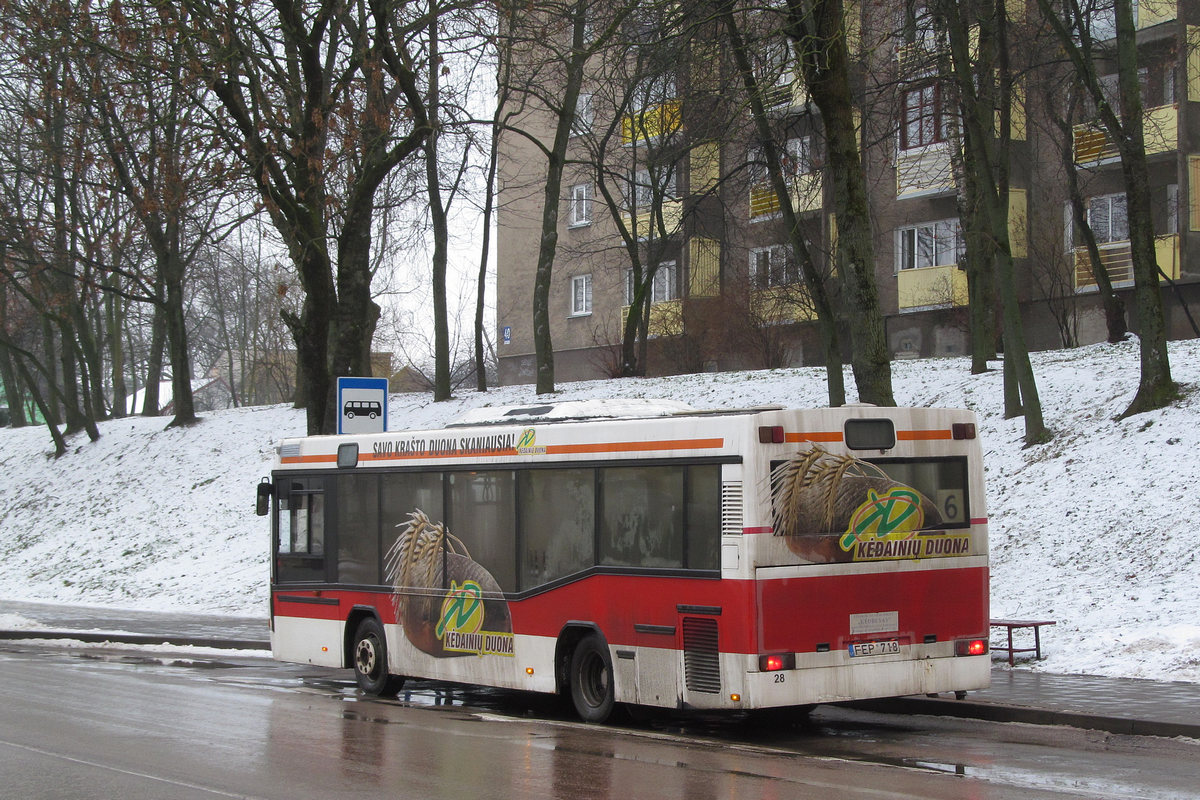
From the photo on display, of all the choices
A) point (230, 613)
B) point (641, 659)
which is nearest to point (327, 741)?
point (641, 659)

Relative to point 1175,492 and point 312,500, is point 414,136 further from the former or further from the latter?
point 1175,492

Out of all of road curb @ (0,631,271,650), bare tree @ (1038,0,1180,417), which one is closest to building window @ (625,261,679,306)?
bare tree @ (1038,0,1180,417)

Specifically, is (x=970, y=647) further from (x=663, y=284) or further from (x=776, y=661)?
(x=663, y=284)

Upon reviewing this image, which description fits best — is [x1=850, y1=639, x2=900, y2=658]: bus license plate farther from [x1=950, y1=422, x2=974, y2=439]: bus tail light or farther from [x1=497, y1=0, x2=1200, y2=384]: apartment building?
[x1=497, y1=0, x2=1200, y2=384]: apartment building

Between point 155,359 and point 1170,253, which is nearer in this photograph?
point 1170,253

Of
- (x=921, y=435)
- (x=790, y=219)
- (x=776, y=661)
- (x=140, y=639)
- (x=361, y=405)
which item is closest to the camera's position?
(x=776, y=661)

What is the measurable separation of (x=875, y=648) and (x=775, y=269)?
25792mm

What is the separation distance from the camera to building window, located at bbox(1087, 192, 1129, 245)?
34.4 m

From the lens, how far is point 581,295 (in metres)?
50.7

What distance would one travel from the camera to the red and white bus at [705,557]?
1030 centimetres

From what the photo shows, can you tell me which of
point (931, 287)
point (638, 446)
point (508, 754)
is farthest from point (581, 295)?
point (508, 754)

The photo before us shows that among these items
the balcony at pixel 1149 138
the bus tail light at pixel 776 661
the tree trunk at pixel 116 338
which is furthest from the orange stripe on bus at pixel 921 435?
the tree trunk at pixel 116 338

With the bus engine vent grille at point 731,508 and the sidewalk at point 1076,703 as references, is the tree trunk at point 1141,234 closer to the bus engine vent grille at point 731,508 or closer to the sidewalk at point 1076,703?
the sidewalk at point 1076,703

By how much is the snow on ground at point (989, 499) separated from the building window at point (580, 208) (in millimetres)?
15773
